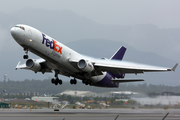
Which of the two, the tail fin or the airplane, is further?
the tail fin

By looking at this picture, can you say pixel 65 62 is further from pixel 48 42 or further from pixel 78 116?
pixel 78 116

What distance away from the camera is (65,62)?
29.9m

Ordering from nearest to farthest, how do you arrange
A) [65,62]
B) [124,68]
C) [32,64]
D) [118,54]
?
1. [65,62]
2. [32,64]
3. [124,68]
4. [118,54]

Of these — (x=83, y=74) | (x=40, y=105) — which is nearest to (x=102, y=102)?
(x=40, y=105)

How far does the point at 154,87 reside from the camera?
43594 millimetres

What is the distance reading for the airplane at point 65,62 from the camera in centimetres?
2609

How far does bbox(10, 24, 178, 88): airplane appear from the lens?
2609 cm

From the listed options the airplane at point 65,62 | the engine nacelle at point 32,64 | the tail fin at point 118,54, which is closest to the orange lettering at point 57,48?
the airplane at point 65,62

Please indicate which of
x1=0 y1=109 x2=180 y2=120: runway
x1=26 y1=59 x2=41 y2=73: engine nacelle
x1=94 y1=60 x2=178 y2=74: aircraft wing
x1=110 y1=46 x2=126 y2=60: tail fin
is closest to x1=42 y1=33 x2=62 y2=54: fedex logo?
x1=26 y1=59 x2=41 y2=73: engine nacelle

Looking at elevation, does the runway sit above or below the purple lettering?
below

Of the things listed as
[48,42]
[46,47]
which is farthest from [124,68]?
[46,47]

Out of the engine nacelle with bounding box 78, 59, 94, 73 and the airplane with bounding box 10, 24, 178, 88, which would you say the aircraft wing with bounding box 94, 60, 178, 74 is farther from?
the engine nacelle with bounding box 78, 59, 94, 73

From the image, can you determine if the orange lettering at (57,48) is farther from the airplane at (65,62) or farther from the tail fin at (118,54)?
the tail fin at (118,54)

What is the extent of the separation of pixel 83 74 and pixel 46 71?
16.6 feet
